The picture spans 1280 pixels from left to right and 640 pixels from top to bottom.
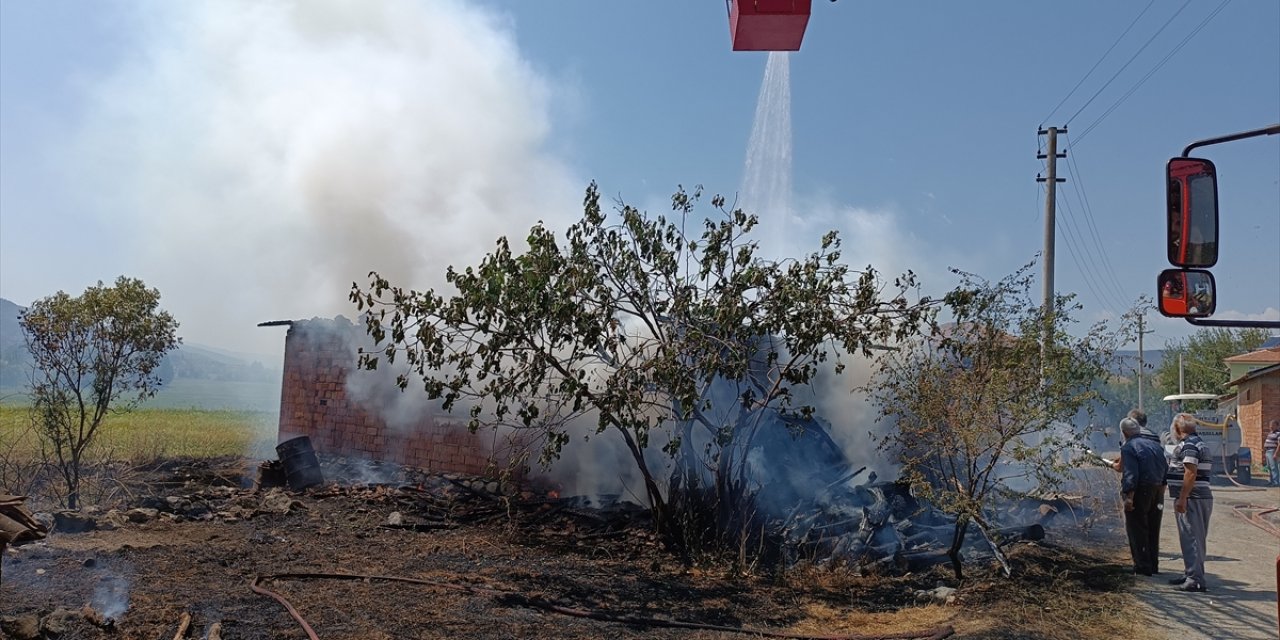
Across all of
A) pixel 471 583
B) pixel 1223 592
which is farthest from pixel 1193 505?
pixel 471 583

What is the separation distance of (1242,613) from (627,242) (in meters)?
5.84

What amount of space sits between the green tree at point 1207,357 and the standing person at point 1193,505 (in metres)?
36.3

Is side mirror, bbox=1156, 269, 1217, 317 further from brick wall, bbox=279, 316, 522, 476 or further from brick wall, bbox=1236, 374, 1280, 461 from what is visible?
brick wall, bbox=1236, 374, 1280, 461

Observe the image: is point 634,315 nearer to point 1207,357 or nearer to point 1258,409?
point 1258,409

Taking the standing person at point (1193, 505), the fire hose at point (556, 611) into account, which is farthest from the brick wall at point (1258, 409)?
the fire hose at point (556, 611)

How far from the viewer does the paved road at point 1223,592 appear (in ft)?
19.4

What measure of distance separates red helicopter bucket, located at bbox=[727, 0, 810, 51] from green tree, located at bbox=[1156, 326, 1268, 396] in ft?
133

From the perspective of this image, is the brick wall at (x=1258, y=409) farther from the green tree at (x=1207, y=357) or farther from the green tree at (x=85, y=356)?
the green tree at (x=85, y=356)

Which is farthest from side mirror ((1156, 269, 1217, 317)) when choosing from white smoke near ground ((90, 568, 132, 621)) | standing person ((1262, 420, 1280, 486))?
standing person ((1262, 420, 1280, 486))

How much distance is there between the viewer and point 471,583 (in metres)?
7.34

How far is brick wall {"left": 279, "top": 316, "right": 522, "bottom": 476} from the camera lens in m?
13.0

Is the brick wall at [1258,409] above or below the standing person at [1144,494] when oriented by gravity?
above

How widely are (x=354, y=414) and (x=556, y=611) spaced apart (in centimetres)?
897

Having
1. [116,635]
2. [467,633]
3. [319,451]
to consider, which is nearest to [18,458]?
[319,451]
